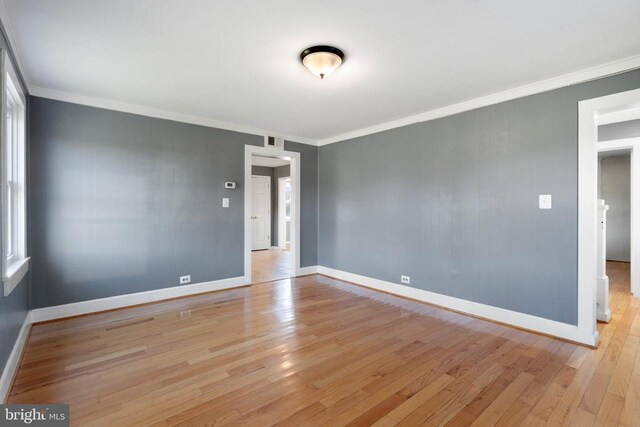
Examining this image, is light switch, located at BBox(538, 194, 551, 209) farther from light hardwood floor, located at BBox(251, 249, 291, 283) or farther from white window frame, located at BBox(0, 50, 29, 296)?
white window frame, located at BBox(0, 50, 29, 296)

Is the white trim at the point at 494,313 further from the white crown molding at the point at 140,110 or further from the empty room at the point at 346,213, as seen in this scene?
the white crown molding at the point at 140,110

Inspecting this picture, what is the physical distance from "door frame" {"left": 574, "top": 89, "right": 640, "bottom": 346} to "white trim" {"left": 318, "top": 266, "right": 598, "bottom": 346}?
0.02 metres

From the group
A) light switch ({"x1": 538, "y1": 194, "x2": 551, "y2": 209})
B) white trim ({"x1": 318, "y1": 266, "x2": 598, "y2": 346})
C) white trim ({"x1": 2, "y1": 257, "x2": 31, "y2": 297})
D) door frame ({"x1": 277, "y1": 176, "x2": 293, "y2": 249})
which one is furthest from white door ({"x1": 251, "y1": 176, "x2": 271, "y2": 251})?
light switch ({"x1": 538, "y1": 194, "x2": 551, "y2": 209})

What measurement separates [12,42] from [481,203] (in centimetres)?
458

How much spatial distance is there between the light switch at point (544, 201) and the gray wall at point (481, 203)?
4 centimetres

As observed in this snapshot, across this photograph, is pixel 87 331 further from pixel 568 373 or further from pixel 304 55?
pixel 568 373

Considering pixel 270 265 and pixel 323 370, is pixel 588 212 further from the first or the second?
pixel 270 265

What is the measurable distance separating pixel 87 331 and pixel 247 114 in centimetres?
310

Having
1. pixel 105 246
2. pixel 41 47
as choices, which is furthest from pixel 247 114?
pixel 105 246

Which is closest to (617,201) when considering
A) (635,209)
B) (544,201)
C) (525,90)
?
(635,209)

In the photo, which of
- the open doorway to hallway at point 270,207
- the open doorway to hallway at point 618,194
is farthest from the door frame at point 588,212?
the open doorway to hallway at point 270,207

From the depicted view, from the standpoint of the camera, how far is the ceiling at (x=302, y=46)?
1.95m

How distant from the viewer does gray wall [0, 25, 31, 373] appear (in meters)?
2.02

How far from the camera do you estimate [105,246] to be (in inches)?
144
